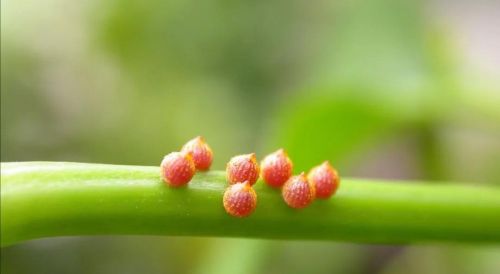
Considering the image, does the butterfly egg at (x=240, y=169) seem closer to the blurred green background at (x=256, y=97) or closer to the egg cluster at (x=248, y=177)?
the egg cluster at (x=248, y=177)

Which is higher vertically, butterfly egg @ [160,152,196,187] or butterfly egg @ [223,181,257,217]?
butterfly egg @ [160,152,196,187]

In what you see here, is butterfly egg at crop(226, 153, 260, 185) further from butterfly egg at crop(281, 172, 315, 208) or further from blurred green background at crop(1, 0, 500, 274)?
blurred green background at crop(1, 0, 500, 274)

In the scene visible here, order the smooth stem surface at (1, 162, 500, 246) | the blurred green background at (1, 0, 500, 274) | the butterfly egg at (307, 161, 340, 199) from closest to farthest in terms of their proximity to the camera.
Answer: the smooth stem surface at (1, 162, 500, 246) → the butterfly egg at (307, 161, 340, 199) → the blurred green background at (1, 0, 500, 274)

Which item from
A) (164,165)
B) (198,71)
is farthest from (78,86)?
(164,165)

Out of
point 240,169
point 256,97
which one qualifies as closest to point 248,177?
point 240,169

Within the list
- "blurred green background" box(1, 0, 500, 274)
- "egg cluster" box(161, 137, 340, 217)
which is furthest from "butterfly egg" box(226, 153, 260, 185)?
"blurred green background" box(1, 0, 500, 274)

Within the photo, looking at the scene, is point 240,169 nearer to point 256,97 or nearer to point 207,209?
point 207,209

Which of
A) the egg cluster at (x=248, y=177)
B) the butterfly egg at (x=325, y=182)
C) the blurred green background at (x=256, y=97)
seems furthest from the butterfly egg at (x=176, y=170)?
the blurred green background at (x=256, y=97)
